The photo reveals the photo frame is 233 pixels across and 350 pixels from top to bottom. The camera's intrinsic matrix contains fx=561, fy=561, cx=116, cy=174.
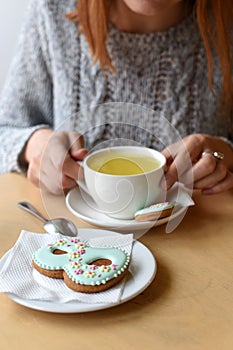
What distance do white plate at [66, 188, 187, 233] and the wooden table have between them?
0.02 m

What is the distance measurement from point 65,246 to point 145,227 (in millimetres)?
140

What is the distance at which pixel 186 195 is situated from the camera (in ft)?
2.80

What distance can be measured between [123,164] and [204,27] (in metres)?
0.44

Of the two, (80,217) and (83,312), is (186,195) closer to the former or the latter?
(80,217)

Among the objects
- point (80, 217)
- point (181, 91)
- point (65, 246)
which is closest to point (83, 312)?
point (65, 246)

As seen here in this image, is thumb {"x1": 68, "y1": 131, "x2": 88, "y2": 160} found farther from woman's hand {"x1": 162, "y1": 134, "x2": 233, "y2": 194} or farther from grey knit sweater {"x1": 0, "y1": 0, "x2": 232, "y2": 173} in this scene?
grey knit sweater {"x1": 0, "y1": 0, "x2": 232, "y2": 173}

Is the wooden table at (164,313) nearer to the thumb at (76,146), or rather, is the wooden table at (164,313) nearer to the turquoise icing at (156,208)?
the turquoise icing at (156,208)

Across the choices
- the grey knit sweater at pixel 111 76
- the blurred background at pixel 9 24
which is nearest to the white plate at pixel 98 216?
the grey knit sweater at pixel 111 76

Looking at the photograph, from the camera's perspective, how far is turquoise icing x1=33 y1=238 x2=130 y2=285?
62 centimetres

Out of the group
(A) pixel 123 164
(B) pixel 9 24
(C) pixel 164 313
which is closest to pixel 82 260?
(C) pixel 164 313

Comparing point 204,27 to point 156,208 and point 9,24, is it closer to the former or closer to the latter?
point 156,208

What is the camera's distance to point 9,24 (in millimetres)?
1592

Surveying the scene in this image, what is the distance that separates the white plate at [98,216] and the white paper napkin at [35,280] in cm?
4

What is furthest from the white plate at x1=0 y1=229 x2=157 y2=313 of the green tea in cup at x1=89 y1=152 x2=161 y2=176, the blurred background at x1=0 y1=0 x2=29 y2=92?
the blurred background at x1=0 y1=0 x2=29 y2=92
